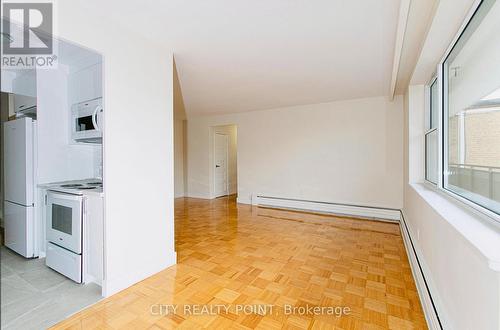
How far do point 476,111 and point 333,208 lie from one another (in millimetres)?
3484

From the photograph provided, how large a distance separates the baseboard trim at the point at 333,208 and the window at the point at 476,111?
7.65ft

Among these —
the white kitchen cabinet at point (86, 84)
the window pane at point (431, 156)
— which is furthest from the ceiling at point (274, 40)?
the window pane at point (431, 156)

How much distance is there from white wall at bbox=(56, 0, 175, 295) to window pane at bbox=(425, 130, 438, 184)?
119 inches

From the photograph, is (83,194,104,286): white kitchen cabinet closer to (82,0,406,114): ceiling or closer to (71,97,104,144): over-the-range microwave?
(71,97,104,144): over-the-range microwave

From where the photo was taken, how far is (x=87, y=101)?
2.52 metres

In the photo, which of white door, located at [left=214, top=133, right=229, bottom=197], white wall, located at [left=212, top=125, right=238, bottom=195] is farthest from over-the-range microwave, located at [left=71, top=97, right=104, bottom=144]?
white wall, located at [left=212, top=125, right=238, bottom=195]

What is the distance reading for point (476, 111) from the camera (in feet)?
Answer: 4.90

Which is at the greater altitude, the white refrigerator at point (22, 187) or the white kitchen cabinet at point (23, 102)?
the white kitchen cabinet at point (23, 102)

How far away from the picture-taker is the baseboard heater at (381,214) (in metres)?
1.64

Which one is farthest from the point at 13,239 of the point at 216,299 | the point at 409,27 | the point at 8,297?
the point at 409,27

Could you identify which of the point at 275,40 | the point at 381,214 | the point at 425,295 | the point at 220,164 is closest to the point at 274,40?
the point at 275,40

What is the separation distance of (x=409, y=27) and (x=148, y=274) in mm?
3232

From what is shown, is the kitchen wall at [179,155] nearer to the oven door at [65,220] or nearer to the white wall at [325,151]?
the white wall at [325,151]

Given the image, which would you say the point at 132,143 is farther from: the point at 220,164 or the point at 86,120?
the point at 220,164
